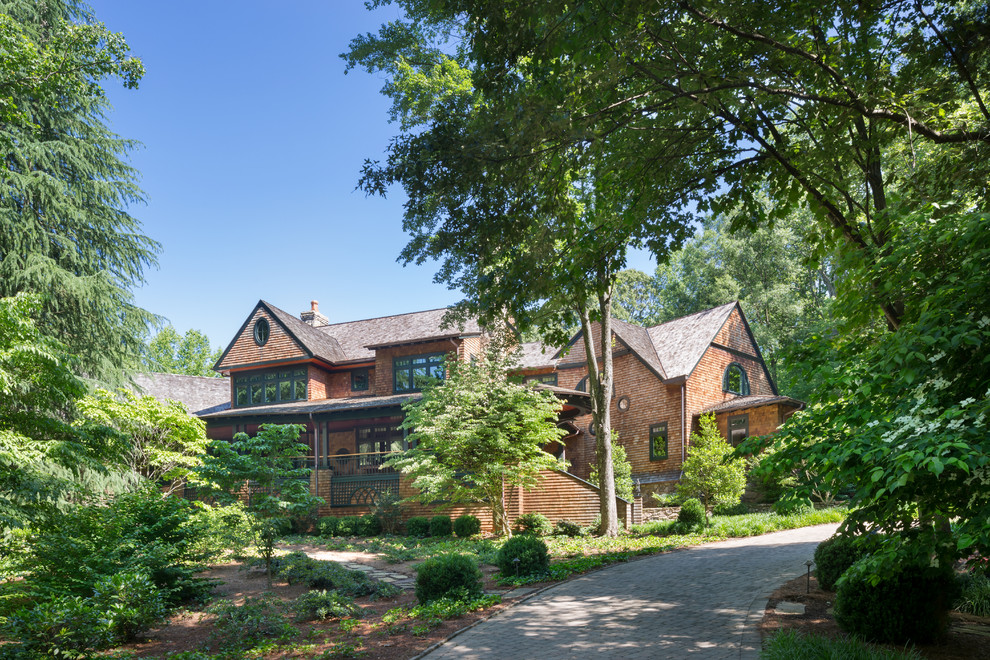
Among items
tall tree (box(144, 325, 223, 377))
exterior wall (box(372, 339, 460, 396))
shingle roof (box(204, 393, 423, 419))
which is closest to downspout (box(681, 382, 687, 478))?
exterior wall (box(372, 339, 460, 396))

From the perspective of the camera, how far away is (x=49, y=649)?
23.8ft

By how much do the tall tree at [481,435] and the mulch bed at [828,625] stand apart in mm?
9271

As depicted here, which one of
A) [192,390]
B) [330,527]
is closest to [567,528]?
[330,527]

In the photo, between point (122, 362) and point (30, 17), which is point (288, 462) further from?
point (30, 17)

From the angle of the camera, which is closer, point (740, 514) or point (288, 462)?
point (288, 462)

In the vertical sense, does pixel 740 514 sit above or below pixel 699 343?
below

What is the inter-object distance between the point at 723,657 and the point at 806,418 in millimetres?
2846

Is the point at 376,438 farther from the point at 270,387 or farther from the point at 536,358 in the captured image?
the point at 536,358

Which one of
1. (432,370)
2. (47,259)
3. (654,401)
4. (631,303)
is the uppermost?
(631,303)

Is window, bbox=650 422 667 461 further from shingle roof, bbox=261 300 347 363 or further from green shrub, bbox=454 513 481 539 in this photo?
shingle roof, bbox=261 300 347 363

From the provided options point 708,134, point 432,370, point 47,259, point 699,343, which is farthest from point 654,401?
point 47,259

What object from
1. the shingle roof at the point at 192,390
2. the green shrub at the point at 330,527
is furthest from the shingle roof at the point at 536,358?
the shingle roof at the point at 192,390

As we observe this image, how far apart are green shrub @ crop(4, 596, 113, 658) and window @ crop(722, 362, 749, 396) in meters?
26.5

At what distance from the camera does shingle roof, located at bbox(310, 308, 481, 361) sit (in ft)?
95.8
